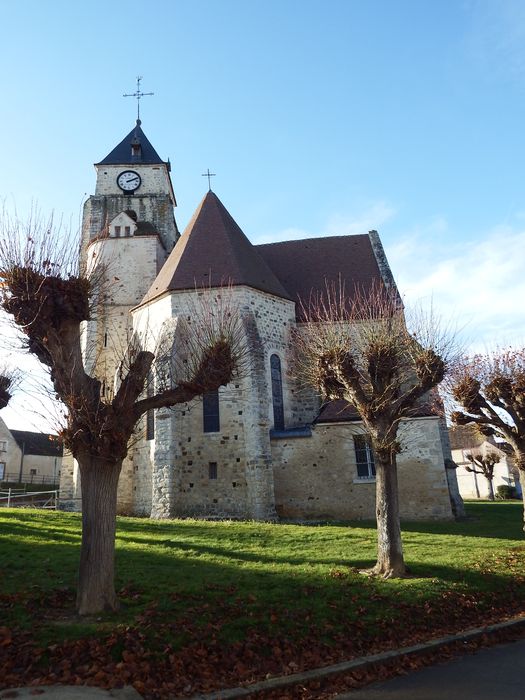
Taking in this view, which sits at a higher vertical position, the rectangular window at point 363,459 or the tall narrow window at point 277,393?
the tall narrow window at point 277,393

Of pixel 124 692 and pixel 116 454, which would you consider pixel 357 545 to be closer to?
pixel 116 454

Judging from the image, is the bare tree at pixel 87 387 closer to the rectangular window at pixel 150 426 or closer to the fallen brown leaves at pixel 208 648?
the fallen brown leaves at pixel 208 648

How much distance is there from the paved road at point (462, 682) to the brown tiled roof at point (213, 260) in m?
12.4

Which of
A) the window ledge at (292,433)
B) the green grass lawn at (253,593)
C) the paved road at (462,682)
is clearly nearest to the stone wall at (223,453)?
the window ledge at (292,433)

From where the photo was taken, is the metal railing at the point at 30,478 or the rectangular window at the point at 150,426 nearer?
the rectangular window at the point at 150,426

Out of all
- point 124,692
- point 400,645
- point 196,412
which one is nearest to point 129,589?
point 124,692

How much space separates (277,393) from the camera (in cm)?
1739

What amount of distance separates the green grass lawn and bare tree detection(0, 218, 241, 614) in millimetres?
701

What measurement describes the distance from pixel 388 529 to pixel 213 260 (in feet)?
37.6

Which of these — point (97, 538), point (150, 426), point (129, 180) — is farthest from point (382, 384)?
point (129, 180)

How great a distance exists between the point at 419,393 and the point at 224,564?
4663 mm

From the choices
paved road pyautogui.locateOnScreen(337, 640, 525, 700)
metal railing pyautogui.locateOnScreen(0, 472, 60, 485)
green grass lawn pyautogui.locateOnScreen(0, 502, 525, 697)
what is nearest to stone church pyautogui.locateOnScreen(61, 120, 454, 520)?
green grass lawn pyautogui.locateOnScreen(0, 502, 525, 697)

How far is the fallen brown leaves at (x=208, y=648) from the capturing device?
4590 millimetres

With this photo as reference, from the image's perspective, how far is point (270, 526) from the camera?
12727 mm
